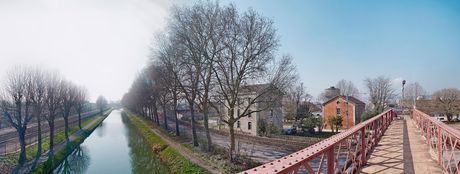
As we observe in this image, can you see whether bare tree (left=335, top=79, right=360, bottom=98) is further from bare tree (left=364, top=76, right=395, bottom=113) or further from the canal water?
the canal water

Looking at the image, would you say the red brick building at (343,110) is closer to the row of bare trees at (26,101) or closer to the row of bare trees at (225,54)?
the row of bare trees at (225,54)

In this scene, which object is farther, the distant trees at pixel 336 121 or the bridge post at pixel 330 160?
the distant trees at pixel 336 121

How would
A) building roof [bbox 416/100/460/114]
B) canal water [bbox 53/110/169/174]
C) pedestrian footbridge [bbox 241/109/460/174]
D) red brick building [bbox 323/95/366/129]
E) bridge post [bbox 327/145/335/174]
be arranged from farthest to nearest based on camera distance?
building roof [bbox 416/100/460/114], red brick building [bbox 323/95/366/129], canal water [bbox 53/110/169/174], pedestrian footbridge [bbox 241/109/460/174], bridge post [bbox 327/145/335/174]

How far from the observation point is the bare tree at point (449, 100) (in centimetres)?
5720

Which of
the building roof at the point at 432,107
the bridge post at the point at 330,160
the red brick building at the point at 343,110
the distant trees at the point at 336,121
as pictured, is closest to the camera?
the bridge post at the point at 330,160

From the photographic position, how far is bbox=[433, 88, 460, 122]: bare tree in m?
57.2

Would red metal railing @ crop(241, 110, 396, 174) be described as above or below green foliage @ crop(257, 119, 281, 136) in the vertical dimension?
A: above

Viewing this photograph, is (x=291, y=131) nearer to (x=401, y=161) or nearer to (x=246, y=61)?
(x=246, y=61)

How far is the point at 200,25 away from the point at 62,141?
24.5m

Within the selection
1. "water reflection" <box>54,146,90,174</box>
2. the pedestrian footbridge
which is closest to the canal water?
"water reflection" <box>54,146,90,174</box>

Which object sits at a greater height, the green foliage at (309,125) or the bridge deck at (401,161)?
the bridge deck at (401,161)

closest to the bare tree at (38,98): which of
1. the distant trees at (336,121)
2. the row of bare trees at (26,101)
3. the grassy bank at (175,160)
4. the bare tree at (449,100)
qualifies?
the row of bare trees at (26,101)

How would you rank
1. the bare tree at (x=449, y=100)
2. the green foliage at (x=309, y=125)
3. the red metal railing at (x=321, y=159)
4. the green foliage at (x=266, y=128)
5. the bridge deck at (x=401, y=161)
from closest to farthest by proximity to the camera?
the red metal railing at (x=321, y=159) < the bridge deck at (x=401, y=161) < the green foliage at (x=266, y=128) < the green foliage at (x=309, y=125) < the bare tree at (x=449, y=100)

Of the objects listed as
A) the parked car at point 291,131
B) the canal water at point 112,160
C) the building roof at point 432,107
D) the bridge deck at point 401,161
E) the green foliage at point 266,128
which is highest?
the bridge deck at point 401,161
